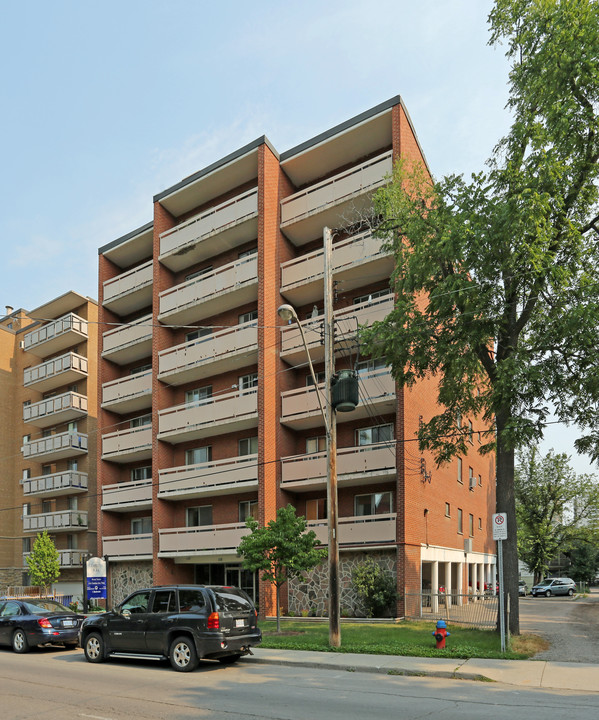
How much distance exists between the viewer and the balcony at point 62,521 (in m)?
40.5

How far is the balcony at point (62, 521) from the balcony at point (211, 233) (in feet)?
53.8

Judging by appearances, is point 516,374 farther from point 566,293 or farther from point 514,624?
point 514,624

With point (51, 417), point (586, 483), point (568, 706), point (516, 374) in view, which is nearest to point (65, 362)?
point (51, 417)

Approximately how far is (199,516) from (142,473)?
6.17 meters

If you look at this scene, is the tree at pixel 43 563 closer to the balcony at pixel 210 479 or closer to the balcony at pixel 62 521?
the balcony at pixel 62 521

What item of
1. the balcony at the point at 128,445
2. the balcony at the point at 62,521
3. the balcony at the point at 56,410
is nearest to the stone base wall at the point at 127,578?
the balcony at the point at 62,521

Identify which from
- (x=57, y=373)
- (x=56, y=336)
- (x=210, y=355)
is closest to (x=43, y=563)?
(x=57, y=373)

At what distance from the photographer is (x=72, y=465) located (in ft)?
142

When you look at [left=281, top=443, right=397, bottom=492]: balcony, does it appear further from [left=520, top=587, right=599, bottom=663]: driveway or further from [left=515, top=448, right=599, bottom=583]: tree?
[left=515, top=448, right=599, bottom=583]: tree

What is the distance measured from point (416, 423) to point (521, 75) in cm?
1313

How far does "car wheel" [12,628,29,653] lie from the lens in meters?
18.8

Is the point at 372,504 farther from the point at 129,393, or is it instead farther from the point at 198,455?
the point at 129,393

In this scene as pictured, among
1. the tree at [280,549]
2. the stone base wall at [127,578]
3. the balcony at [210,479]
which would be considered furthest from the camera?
the stone base wall at [127,578]

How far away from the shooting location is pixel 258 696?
1144 centimetres
